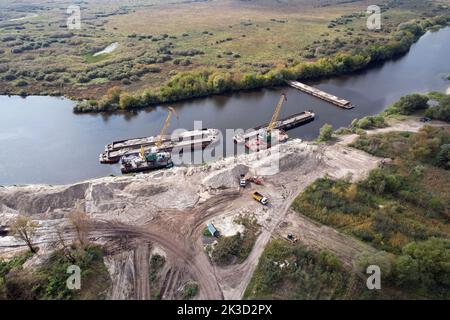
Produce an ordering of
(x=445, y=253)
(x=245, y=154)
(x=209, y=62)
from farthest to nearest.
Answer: (x=209, y=62)
(x=245, y=154)
(x=445, y=253)

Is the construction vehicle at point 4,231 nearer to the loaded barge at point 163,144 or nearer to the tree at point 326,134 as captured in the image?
the loaded barge at point 163,144

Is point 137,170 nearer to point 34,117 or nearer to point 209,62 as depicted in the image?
point 34,117

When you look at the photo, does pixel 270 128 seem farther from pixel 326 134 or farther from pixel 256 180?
pixel 256 180

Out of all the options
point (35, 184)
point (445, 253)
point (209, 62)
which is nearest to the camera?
point (445, 253)

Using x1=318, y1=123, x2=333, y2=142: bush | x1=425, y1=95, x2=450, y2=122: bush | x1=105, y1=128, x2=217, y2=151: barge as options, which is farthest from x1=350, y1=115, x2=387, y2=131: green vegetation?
x1=105, y1=128, x2=217, y2=151: barge

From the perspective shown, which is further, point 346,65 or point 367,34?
point 367,34

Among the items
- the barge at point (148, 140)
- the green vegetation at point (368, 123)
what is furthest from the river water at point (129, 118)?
the green vegetation at point (368, 123)

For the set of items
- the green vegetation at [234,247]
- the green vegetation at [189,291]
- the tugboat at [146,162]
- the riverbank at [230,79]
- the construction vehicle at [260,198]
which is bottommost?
the green vegetation at [189,291]

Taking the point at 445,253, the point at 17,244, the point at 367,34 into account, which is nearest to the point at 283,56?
the point at 367,34
